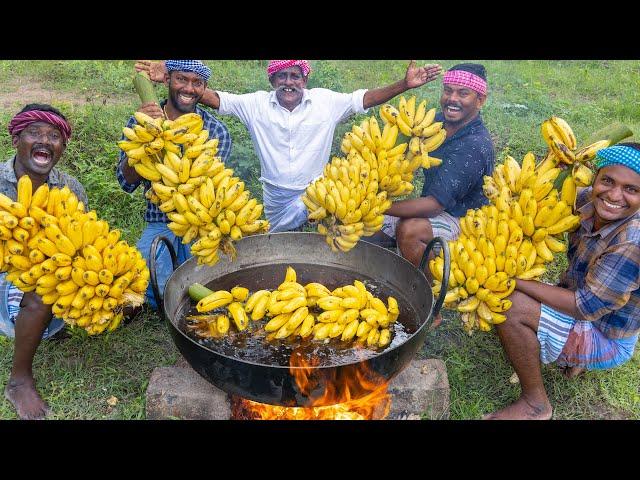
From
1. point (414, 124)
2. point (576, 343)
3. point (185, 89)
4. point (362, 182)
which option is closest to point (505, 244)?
point (576, 343)

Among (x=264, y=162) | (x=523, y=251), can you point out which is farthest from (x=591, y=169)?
(x=264, y=162)

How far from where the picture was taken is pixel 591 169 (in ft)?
11.9

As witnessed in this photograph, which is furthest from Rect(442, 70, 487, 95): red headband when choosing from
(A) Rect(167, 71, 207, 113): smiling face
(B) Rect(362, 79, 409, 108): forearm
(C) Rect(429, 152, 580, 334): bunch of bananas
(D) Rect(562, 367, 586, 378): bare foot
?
(D) Rect(562, 367, 586, 378): bare foot

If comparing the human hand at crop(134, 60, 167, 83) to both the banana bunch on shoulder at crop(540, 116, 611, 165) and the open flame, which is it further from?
the banana bunch on shoulder at crop(540, 116, 611, 165)

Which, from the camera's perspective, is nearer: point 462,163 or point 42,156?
point 42,156

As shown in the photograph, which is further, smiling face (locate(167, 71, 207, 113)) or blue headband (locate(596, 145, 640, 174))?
smiling face (locate(167, 71, 207, 113))

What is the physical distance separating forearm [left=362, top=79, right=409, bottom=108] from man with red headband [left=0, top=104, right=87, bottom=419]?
2.44 m

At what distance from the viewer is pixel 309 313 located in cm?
355

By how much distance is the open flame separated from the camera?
295cm

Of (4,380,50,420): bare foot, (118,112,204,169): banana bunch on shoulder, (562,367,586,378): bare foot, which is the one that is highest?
(118,112,204,169): banana bunch on shoulder

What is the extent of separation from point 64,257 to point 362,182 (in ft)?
6.10

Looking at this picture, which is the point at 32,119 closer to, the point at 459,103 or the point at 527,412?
the point at 459,103

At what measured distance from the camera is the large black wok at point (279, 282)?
2.98m
